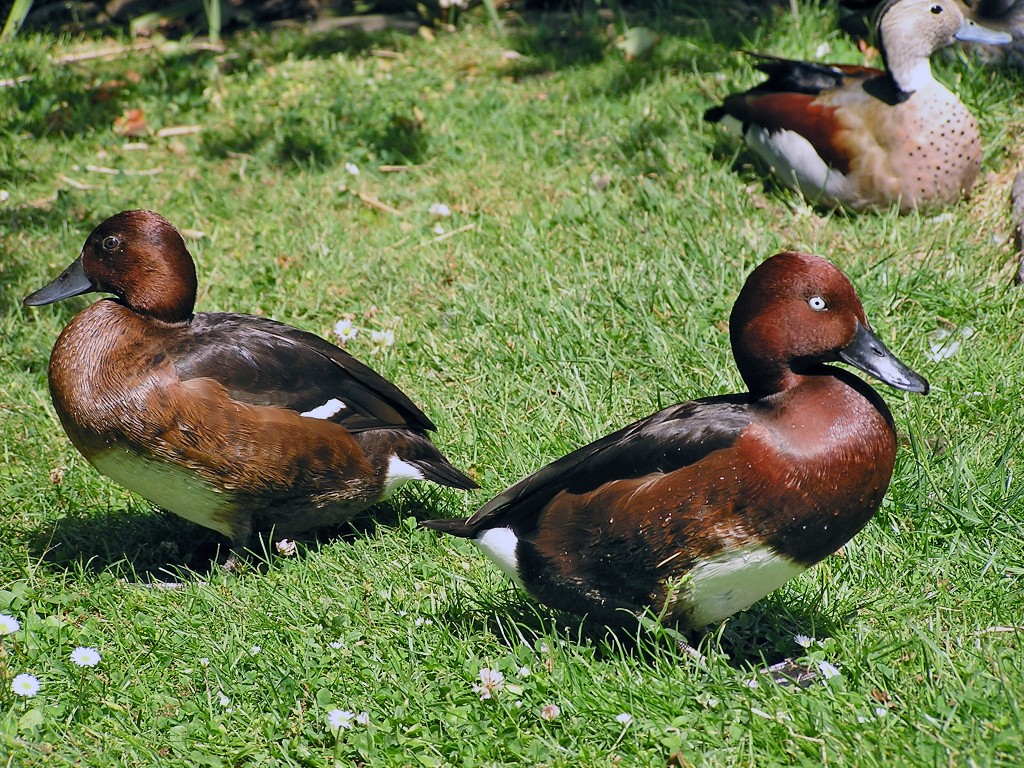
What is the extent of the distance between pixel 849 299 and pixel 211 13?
20.3 ft

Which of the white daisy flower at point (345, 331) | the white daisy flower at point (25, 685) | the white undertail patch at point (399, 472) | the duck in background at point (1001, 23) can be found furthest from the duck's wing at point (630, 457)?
the duck in background at point (1001, 23)

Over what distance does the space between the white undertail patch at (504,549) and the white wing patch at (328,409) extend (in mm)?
886

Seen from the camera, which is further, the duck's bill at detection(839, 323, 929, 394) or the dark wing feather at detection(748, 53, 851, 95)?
the dark wing feather at detection(748, 53, 851, 95)

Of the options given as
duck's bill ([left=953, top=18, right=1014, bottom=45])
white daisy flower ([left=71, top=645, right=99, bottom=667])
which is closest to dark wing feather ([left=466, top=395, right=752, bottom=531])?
white daisy flower ([left=71, top=645, right=99, bottom=667])

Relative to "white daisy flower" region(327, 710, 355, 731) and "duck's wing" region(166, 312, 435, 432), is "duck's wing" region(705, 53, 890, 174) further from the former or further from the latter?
Answer: "white daisy flower" region(327, 710, 355, 731)

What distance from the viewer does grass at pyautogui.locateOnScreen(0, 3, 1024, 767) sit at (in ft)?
9.38

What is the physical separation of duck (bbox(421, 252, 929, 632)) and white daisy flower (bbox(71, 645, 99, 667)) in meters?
1.26

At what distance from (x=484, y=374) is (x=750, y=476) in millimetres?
1961

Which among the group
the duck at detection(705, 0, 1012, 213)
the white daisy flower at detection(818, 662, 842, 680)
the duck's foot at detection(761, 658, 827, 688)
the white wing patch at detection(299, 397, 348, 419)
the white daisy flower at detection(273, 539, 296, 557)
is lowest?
the white daisy flower at detection(273, 539, 296, 557)

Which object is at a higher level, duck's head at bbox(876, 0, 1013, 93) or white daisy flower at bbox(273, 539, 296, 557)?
duck's head at bbox(876, 0, 1013, 93)

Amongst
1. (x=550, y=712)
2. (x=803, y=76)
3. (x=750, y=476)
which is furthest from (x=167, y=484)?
(x=803, y=76)

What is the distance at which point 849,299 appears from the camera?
2787mm

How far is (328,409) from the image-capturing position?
12.6 ft

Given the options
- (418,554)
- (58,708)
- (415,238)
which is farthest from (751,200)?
(58,708)
